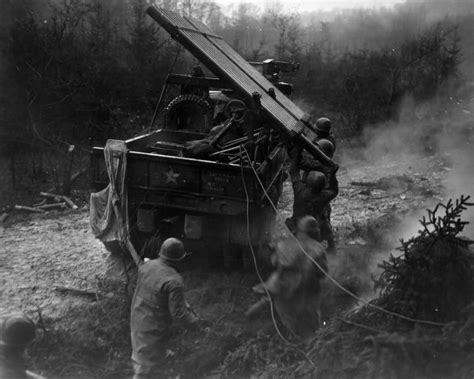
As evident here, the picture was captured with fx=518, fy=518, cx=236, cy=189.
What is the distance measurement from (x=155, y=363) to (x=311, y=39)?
1833 cm

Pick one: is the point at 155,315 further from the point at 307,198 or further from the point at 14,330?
the point at 307,198

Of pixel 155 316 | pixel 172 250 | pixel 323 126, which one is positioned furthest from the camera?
pixel 323 126

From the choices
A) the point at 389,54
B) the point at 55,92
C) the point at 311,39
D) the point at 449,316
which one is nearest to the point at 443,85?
the point at 389,54

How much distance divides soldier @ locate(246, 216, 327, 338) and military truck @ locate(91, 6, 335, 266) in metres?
0.87

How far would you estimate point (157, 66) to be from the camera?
A: 1489 centimetres

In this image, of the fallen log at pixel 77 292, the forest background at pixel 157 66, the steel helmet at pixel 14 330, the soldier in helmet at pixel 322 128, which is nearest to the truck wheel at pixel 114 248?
the fallen log at pixel 77 292

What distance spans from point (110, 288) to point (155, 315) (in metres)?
1.86

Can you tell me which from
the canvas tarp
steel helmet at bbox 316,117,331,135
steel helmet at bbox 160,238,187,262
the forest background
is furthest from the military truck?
the forest background

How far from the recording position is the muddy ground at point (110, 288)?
4738 millimetres

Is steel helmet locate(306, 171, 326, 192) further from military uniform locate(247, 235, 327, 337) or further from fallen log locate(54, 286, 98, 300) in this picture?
fallen log locate(54, 286, 98, 300)

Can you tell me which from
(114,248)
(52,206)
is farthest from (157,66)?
(114,248)

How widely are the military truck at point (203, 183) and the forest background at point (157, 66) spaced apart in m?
4.05

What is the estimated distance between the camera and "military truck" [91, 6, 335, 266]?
577 centimetres

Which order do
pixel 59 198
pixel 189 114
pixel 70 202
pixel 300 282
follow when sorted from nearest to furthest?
pixel 300 282
pixel 189 114
pixel 70 202
pixel 59 198
